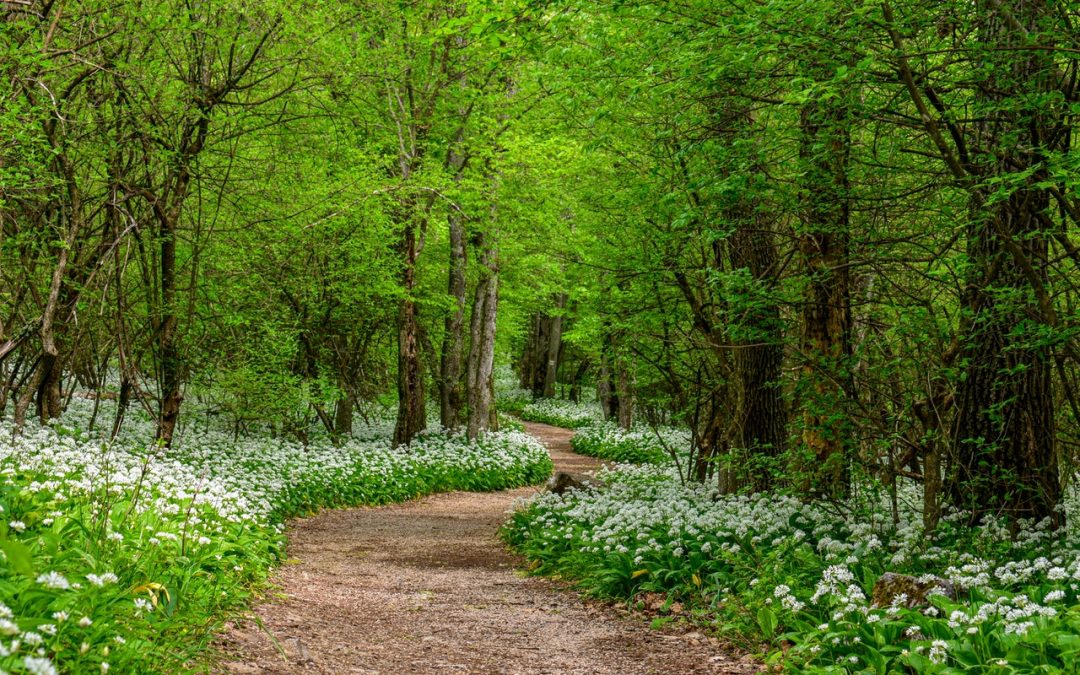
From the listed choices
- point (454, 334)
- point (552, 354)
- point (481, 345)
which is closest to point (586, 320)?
point (454, 334)

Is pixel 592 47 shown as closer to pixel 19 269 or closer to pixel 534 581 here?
pixel 534 581

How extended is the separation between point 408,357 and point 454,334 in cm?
229

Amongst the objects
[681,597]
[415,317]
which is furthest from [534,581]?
[415,317]

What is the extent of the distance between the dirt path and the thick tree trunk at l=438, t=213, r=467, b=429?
321 inches

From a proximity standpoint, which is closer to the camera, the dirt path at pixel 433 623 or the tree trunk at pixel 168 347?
the dirt path at pixel 433 623

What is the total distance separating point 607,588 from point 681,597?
0.90 m

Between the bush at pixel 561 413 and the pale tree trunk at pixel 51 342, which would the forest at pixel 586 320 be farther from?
the bush at pixel 561 413

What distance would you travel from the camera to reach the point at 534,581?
9.30 m

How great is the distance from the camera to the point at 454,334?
2044 centimetres

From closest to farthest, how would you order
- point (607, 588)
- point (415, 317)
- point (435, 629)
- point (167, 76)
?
point (435, 629), point (607, 588), point (167, 76), point (415, 317)

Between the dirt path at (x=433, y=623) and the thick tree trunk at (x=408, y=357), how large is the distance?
691cm

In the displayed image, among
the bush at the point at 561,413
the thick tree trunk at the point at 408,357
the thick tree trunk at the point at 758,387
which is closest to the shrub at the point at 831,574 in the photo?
the thick tree trunk at the point at 758,387

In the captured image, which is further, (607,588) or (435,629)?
(607,588)

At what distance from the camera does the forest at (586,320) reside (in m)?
5.54
